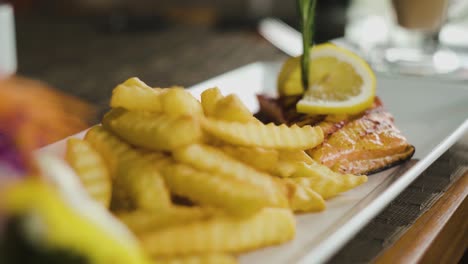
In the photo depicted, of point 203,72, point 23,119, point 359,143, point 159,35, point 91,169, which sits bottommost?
point 159,35

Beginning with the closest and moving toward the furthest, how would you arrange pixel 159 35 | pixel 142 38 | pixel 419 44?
pixel 419 44 → pixel 142 38 → pixel 159 35

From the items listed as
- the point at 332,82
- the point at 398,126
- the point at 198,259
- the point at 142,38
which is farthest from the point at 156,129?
the point at 142,38

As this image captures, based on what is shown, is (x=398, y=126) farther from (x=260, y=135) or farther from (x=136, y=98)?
(x=136, y=98)

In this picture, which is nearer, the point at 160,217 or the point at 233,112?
the point at 160,217

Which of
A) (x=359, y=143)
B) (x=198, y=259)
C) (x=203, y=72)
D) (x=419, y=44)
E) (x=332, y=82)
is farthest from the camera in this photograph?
(x=203, y=72)

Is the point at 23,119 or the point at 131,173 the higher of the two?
the point at 23,119

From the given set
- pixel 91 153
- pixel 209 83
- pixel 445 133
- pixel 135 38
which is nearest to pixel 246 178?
pixel 91 153

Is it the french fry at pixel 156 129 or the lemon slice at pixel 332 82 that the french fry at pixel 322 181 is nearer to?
the french fry at pixel 156 129

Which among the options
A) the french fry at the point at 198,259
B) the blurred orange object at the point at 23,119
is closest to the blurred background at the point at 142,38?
the french fry at the point at 198,259
